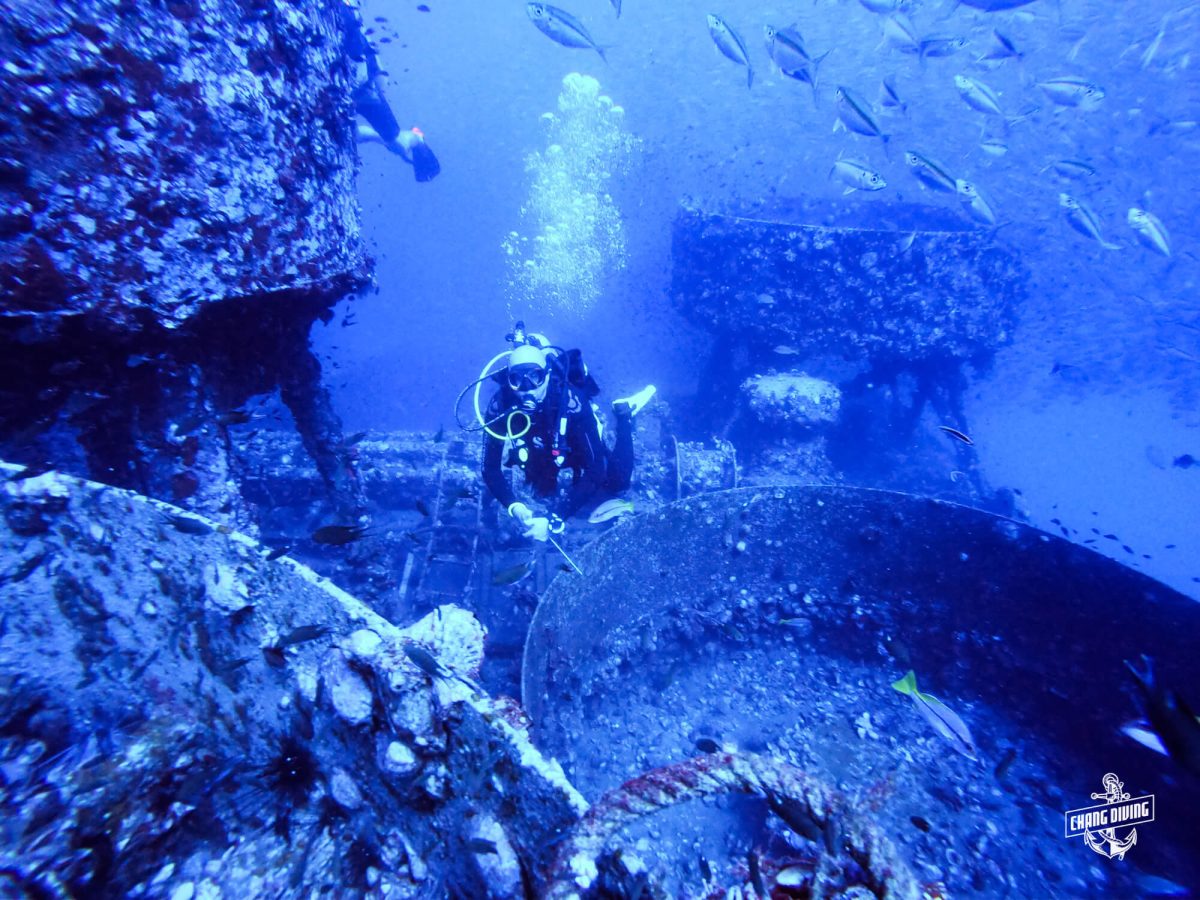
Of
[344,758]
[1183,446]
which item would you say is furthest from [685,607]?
[1183,446]

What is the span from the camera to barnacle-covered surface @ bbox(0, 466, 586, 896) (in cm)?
167

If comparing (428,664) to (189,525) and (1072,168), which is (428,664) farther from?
(1072,168)

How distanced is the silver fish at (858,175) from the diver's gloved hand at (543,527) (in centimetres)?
563

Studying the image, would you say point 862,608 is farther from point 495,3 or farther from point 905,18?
point 495,3

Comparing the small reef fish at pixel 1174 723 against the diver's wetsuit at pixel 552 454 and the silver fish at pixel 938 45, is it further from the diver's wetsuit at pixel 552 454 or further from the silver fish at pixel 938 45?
the silver fish at pixel 938 45

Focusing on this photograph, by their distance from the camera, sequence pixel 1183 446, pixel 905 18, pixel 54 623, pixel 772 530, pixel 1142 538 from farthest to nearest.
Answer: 1. pixel 1183 446
2. pixel 1142 538
3. pixel 905 18
4. pixel 772 530
5. pixel 54 623

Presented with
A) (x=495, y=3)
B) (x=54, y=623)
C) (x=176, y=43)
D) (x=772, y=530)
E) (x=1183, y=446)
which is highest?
(x=495, y=3)

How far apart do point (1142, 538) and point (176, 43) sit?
18.3 metres

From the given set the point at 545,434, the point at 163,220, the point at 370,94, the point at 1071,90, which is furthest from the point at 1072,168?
the point at 370,94

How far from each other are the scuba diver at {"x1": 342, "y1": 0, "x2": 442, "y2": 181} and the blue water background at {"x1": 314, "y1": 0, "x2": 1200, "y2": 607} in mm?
3217

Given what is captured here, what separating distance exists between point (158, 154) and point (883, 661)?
5.94m

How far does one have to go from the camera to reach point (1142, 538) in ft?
40.8

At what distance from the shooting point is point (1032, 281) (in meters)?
16.3

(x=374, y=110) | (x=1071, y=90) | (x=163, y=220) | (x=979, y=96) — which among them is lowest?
(x=163, y=220)
